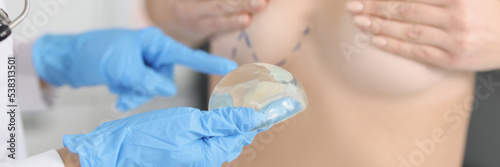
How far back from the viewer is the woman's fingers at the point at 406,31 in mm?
697

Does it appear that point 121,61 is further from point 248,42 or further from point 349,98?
point 349,98

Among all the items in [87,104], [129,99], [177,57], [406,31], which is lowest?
[87,104]

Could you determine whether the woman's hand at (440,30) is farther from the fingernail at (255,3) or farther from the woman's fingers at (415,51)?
the fingernail at (255,3)

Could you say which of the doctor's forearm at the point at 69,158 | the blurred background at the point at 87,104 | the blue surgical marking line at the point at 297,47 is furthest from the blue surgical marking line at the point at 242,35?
the blurred background at the point at 87,104

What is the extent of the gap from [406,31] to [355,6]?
0.10 metres

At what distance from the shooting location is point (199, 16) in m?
0.97

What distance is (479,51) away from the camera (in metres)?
0.70

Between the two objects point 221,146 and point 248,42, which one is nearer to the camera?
point 221,146

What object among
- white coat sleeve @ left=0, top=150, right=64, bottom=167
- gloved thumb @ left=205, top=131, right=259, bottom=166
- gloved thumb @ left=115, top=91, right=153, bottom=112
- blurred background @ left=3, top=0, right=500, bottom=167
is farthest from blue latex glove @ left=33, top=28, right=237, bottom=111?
white coat sleeve @ left=0, top=150, right=64, bottom=167

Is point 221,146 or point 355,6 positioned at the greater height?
point 355,6

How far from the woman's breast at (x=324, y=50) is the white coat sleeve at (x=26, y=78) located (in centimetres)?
49

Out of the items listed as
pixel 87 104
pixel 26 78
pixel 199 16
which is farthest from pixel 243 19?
pixel 87 104

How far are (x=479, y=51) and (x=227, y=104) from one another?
0.43m

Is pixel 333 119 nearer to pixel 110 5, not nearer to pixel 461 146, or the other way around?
pixel 461 146
